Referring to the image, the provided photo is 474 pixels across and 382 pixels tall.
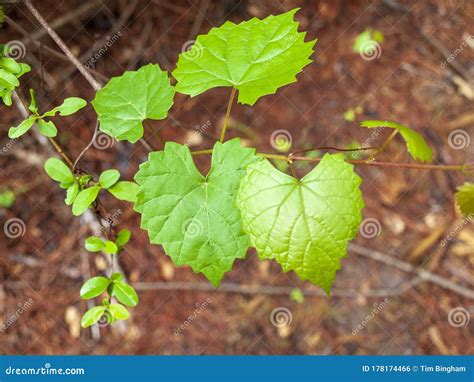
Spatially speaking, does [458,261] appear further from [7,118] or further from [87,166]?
[7,118]

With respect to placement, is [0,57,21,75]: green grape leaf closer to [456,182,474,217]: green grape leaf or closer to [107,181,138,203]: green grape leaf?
[107,181,138,203]: green grape leaf

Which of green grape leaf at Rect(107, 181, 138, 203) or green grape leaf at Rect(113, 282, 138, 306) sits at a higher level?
green grape leaf at Rect(107, 181, 138, 203)

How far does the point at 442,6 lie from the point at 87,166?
3108 millimetres

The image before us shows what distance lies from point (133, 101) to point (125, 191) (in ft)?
1.11

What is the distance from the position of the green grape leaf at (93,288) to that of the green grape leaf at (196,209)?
1.29 ft

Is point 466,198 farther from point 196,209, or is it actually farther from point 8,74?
point 8,74

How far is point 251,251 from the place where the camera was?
343cm

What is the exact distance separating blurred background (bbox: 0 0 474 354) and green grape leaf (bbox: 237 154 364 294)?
6.23 feet

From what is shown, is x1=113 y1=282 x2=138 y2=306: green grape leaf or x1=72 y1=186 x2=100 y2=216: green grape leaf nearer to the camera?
x1=72 y1=186 x2=100 y2=216: green grape leaf

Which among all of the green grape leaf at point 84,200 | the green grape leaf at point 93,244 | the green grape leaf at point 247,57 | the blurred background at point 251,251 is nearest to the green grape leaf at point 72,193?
the green grape leaf at point 84,200

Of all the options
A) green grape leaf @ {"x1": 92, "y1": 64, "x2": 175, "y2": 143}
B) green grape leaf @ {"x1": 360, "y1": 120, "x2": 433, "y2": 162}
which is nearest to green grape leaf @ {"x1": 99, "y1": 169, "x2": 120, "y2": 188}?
green grape leaf @ {"x1": 92, "y1": 64, "x2": 175, "y2": 143}

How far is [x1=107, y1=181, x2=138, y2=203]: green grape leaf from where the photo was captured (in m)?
1.75

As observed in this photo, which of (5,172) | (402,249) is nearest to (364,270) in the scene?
(402,249)

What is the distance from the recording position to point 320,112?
12.3 feet
